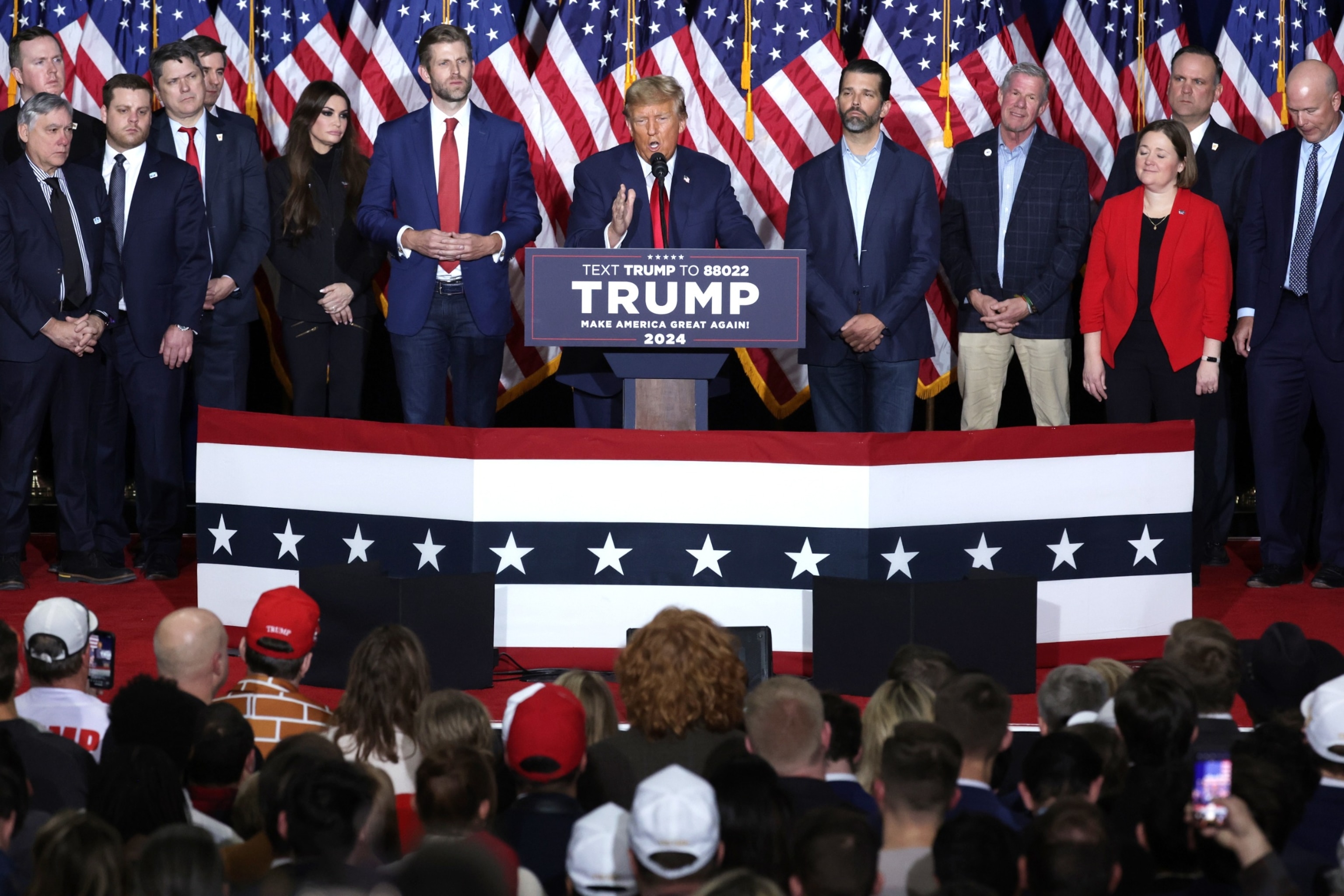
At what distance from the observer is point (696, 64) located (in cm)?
831

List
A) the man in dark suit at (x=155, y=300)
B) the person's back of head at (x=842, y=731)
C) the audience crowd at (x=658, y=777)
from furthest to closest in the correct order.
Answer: the man in dark suit at (x=155, y=300)
the person's back of head at (x=842, y=731)
the audience crowd at (x=658, y=777)

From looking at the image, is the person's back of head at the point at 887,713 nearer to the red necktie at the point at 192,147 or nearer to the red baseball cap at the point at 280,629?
the red baseball cap at the point at 280,629

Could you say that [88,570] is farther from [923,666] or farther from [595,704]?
[923,666]

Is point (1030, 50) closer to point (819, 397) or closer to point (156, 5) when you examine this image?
point (819, 397)

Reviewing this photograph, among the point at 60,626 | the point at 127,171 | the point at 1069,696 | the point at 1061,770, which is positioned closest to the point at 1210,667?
the point at 1069,696

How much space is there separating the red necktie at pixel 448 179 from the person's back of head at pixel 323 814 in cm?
430

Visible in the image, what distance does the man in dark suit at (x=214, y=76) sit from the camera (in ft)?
24.2

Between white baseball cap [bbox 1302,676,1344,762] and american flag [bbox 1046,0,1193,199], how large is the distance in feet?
16.7

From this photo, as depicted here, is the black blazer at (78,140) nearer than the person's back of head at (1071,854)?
No

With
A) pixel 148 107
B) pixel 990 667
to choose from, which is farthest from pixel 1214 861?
pixel 148 107

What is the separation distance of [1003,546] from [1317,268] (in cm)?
221

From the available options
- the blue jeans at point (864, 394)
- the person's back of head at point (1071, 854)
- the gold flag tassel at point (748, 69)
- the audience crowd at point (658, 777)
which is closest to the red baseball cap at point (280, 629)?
the audience crowd at point (658, 777)

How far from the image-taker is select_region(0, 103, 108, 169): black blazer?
7234mm

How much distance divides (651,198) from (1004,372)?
1.88 metres
